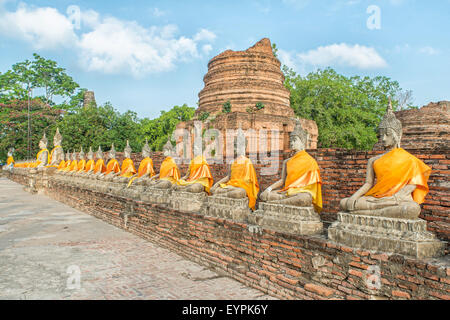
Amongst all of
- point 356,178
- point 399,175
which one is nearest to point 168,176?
point 356,178

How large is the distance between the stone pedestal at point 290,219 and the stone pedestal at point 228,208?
565mm

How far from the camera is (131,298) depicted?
14.1 ft

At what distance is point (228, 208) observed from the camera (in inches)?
218

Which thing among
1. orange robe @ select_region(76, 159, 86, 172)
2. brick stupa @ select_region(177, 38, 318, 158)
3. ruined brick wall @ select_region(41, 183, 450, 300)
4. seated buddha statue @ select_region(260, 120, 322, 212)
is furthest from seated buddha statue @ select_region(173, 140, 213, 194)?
brick stupa @ select_region(177, 38, 318, 158)

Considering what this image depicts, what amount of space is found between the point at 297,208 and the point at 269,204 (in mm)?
472

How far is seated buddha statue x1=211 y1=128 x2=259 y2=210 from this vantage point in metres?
5.70

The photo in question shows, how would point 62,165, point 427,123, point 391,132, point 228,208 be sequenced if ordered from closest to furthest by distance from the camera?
point 391,132 < point 228,208 < point 427,123 < point 62,165

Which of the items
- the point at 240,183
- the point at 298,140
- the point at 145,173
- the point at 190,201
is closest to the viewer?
the point at 298,140

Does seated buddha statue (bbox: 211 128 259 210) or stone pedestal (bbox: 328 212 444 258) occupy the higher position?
seated buddha statue (bbox: 211 128 259 210)

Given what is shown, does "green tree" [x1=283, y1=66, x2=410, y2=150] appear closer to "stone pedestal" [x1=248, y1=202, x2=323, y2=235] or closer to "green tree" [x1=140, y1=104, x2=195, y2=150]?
"green tree" [x1=140, y1=104, x2=195, y2=150]

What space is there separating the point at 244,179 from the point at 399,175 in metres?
2.71

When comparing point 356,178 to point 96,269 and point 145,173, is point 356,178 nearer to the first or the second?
point 96,269

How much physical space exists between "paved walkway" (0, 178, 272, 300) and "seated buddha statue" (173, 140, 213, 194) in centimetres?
128
